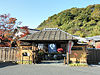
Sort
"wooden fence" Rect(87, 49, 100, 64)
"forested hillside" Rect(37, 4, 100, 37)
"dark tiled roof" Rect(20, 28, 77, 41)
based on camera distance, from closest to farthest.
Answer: "dark tiled roof" Rect(20, 28, 77, 41), "wooden fence" Rect(87, 49, 100, 64), "forested hillside" Rect(37, 4, 100, 37)

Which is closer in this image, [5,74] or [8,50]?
[5,74]

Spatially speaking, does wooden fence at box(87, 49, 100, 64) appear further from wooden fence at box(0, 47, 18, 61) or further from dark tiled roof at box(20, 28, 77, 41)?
wooden fence at box(0, 47, 18, 61)

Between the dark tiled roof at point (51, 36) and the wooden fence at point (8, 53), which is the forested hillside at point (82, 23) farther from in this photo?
the wooden fence at point (8, 53)

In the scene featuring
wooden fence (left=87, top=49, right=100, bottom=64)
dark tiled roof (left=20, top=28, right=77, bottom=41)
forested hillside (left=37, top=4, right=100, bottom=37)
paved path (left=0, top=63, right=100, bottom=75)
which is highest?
forested hillside (left=37, top=4, right=100, bottom=37)

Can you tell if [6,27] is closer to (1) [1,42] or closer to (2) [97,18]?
A: (1) [1,42]

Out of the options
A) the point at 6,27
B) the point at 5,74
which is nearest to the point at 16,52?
the point at 6,27

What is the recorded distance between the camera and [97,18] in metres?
52.7

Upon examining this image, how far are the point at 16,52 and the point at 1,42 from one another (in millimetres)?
3777

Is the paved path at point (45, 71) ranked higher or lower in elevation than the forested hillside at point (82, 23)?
lower

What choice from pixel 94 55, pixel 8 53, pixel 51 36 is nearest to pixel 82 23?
pixel 94 55

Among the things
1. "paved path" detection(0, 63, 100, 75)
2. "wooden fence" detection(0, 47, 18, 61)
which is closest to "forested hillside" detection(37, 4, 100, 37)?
"wooden fence" detection(0, 47, 18, 61)

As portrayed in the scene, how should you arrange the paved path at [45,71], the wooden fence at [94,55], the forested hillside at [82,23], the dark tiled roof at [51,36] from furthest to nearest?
the forested hillside at [82,23]
the wooden fence at [94,55]
the dark tiled roof at [51,36]
the paved path at [45,71]

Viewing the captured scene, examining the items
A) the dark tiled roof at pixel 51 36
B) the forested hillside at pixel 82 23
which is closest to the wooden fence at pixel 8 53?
the dark tiled roof at pixel 51 36

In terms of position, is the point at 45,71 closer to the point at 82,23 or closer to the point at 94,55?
the point at 94,55
